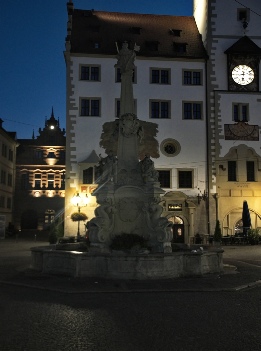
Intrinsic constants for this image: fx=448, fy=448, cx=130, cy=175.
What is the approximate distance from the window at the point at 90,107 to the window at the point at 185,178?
835cm

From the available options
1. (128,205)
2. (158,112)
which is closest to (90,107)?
(158,112)

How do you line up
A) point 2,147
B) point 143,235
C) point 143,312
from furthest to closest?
point 2,147, point 143,235, point 143,312

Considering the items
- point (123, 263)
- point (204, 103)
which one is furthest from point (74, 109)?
point (123, 263)

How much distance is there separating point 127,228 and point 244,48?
27248mm

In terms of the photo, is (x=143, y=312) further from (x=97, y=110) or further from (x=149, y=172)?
(x=97, y=110)

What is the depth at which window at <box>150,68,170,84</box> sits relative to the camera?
37.7m

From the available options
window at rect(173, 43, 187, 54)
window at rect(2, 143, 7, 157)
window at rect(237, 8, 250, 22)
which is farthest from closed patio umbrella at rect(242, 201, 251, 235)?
window at rect(2, 143, 7, 157)

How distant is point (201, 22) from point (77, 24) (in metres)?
11.4

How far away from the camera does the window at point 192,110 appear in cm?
3747

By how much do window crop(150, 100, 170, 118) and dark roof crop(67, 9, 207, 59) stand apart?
421 cm

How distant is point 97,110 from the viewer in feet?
120

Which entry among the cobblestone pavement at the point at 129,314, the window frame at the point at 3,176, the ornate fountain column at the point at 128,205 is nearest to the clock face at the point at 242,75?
the ornate fountain column at the point at 128,205

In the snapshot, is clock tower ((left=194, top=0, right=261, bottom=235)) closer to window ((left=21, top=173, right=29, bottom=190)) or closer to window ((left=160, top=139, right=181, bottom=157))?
window ((left=160, top=139, right=181, bottom=157))

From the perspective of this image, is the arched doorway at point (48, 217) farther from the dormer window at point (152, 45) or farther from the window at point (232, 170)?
the window at point (232, 170)
